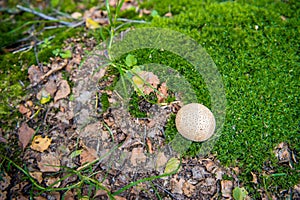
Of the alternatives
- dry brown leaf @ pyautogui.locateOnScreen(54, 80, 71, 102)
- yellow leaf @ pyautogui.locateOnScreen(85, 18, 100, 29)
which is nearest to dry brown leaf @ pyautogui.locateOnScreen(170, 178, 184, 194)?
dry brown leaf @ pyautogui.locateOnScreen(54, 80, 71, 102)

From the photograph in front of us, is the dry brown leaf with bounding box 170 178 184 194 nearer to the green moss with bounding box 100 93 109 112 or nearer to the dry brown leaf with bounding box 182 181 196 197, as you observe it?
the dry brown leaf with bounding box 182 181 196 197

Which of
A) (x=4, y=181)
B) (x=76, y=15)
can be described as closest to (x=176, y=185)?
(x=4, y=181)

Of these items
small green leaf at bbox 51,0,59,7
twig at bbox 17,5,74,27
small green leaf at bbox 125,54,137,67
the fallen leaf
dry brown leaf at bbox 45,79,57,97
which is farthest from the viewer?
small green leaf at bbox 51,0,59,7

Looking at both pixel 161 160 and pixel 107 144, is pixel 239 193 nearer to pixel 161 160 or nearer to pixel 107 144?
pixel 161 160

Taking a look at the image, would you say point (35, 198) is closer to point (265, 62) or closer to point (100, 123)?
point (100, 123)

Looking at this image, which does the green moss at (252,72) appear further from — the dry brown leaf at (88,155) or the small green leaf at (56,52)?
the small green leaf at (56,52)

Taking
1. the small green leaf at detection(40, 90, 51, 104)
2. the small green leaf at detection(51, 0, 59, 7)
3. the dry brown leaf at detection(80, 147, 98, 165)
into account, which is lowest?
the dry brown leaf at detection(80, 147, 98, 165)

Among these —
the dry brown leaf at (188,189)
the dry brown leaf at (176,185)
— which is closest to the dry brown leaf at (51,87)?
the dry brown leaf at (176,185)
